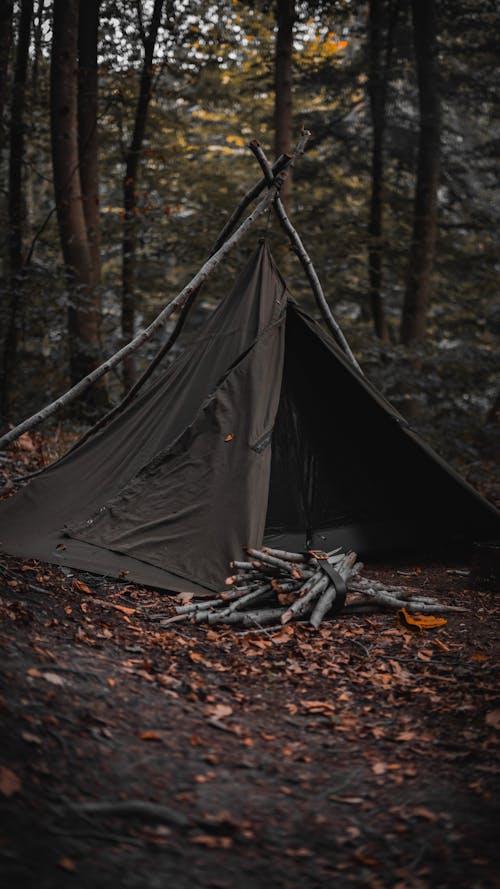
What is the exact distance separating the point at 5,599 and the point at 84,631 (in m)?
0.52

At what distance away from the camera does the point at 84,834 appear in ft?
6.86

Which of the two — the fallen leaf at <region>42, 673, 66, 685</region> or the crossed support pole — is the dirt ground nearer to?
the fallen leaf at <region>42, 673, 66, 685</region>

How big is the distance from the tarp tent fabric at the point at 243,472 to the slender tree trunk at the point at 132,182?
16.6 feet

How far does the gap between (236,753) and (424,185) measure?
11.2 m

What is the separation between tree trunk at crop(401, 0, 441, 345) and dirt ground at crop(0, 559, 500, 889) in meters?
8.45

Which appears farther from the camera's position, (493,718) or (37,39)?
(37,39)

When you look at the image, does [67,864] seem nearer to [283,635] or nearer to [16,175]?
[283,635]

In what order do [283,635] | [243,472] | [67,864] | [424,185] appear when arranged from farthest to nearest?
[424,185] → [243,472] → [283,635] → [67,864]

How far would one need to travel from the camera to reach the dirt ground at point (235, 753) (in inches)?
83.7

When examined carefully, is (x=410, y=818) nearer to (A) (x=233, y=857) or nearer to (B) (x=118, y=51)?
(A) (x=233, y=857)

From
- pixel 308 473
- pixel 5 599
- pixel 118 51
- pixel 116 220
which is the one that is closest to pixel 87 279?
pixel 116 220

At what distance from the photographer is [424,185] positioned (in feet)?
39.2

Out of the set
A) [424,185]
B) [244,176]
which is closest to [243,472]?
[424,185]

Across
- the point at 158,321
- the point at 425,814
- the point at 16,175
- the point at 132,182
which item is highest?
the point at 132,182
